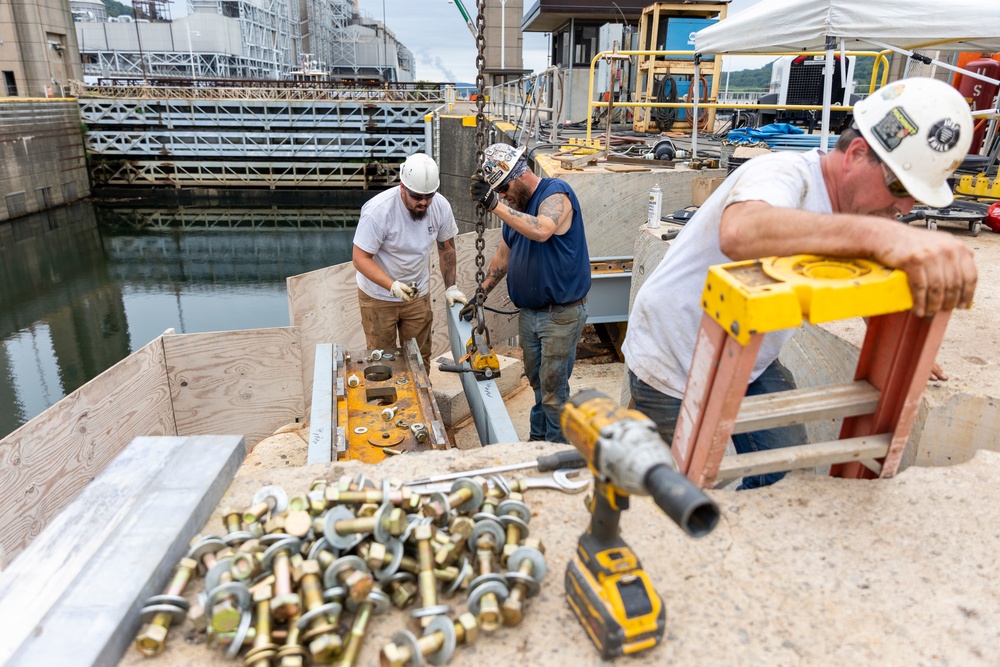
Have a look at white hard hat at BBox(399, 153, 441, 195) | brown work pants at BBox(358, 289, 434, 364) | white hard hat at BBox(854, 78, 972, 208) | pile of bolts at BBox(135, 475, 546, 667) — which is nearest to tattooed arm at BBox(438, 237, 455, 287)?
brown work pants at BBox(358, 289, 434, 364)

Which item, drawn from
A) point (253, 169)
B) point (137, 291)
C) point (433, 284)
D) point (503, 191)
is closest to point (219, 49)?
point (253, 169)

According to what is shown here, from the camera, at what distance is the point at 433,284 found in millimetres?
7574

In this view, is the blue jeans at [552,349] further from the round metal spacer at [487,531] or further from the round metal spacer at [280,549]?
the round metal spacer at [280,549]

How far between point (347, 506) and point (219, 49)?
180 feet

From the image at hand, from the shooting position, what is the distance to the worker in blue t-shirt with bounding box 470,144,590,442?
13.1 feet

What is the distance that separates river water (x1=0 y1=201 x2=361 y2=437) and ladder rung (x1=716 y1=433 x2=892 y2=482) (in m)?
12.7

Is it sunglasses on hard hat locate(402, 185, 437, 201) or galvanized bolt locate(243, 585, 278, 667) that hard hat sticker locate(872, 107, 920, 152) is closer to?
galvanized bolt locate(243, 585, 278, 667)

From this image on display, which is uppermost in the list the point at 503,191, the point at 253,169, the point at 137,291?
the point at 503,191

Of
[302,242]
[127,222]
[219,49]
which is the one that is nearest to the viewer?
[302,242]

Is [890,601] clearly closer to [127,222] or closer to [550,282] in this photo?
[550,282]

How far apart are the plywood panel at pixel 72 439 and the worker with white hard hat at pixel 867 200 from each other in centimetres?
441

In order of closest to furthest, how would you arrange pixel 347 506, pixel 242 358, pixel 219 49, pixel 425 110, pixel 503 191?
pixel 347 506, pixel 503 191, pixel 242 358, pixel 425 110, pixel 219 49

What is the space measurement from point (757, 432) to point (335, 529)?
1.79 meters

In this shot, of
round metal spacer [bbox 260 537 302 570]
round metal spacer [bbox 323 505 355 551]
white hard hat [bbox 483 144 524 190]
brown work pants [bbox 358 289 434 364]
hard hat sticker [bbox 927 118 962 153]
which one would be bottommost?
brown work pants [bbox 358 289 434 364]
